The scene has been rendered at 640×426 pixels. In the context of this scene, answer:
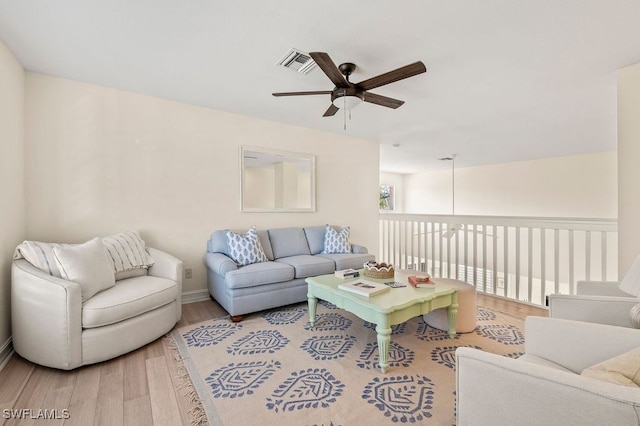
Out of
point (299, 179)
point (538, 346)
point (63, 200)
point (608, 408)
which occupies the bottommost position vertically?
point (538, 346)

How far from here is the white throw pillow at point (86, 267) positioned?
2.14 metres

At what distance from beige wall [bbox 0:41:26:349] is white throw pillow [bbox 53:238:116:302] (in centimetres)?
43

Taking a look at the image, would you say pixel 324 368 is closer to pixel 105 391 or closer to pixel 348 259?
pixel 105 391

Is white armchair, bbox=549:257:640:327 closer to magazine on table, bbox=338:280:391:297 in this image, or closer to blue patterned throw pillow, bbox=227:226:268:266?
magazine on table, bbox=338:280:391:297

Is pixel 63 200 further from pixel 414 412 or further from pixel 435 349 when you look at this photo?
pixel 435 349

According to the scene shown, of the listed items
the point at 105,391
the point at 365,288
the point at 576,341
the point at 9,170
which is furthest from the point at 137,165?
the point at 576,341

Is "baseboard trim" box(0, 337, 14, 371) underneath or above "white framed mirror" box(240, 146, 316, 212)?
underneath

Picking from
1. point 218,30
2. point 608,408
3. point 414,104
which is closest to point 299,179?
point 414,104

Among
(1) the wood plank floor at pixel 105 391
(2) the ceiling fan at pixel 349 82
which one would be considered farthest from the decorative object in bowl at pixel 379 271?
(1) the wood plank floor at pixel 105 391

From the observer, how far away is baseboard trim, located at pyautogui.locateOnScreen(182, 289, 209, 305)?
3.44 metres

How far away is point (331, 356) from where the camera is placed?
7.18 ft

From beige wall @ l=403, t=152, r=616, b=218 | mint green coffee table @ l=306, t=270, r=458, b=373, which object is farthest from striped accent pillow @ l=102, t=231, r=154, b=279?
beige wall @ l=403, t=152, r=616, b=218

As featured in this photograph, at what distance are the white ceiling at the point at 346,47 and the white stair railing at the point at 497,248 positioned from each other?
4.77ft

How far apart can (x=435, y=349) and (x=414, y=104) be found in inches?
105
